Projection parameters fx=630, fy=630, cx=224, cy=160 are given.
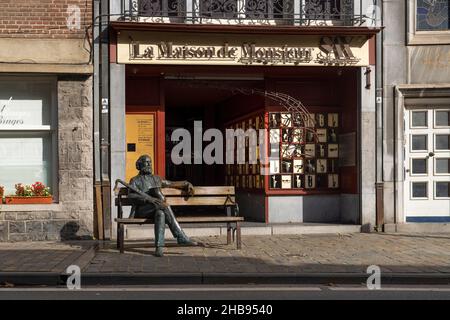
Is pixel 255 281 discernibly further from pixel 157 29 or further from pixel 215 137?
pixel 215 137

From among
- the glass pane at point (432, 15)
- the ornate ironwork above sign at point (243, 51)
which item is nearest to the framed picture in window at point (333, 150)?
the ornate ironwork above sign at point (243, 51)

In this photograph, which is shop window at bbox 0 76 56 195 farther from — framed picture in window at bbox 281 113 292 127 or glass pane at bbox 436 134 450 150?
glass pane at bbox 436 134 450 150

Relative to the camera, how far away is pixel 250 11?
12.8 metres

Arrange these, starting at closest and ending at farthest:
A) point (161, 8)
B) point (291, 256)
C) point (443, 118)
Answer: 1. point (291, 256)
2. point (161, 8)
3. point (443, 118)

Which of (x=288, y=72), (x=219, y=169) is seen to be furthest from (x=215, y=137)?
(x=288, y=72)

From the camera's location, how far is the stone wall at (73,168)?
1216 cm

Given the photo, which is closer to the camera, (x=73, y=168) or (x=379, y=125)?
(x=73, y=168)

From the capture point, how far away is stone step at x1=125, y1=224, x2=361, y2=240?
40.8 ft

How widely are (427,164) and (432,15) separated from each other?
122 inches

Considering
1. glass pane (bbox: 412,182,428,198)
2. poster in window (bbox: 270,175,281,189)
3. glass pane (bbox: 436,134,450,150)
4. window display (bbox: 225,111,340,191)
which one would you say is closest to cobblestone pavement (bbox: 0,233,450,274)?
glass pane (bbox: 412,182,428,198)

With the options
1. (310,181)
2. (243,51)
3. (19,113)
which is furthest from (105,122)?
(310,181)

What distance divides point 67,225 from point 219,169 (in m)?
5.86

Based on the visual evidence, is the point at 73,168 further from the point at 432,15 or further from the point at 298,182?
the point at 432,15

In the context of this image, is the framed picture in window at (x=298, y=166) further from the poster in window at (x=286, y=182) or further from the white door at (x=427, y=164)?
the white door at (x=427, y=164)
